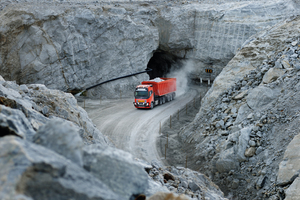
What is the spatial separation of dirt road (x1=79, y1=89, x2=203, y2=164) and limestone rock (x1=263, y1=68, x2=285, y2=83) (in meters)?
7.63

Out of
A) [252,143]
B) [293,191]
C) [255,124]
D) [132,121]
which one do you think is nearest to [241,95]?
[255,124]

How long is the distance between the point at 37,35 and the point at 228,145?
2198 centimetres

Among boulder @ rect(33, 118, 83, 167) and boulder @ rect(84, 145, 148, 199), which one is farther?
boulder @ rect(84, 145, 148, 199)

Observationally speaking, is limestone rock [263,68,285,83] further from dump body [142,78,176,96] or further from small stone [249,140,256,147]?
dump body [142,78,176,96]

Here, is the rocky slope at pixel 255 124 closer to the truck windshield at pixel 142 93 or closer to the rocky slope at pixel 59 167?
the rocky slope at pixel 59 167

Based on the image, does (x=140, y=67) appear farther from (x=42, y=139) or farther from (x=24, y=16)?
(x=42, y=139)

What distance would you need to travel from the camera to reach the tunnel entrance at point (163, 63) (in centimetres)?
3644

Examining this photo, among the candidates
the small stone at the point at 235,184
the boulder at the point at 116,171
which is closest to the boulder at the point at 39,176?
the boulder at the point at 116,171

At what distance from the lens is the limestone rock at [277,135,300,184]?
8820mm

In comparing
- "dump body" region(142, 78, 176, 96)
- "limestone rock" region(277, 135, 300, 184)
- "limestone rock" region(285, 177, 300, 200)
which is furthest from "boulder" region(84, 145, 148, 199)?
"dump body" region(142, 78, 176, 96)

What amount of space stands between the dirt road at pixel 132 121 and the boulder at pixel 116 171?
10.8 m

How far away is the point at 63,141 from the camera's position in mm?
4047

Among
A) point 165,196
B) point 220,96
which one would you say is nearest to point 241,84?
point 220,96

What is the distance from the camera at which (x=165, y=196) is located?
4.35 metres
